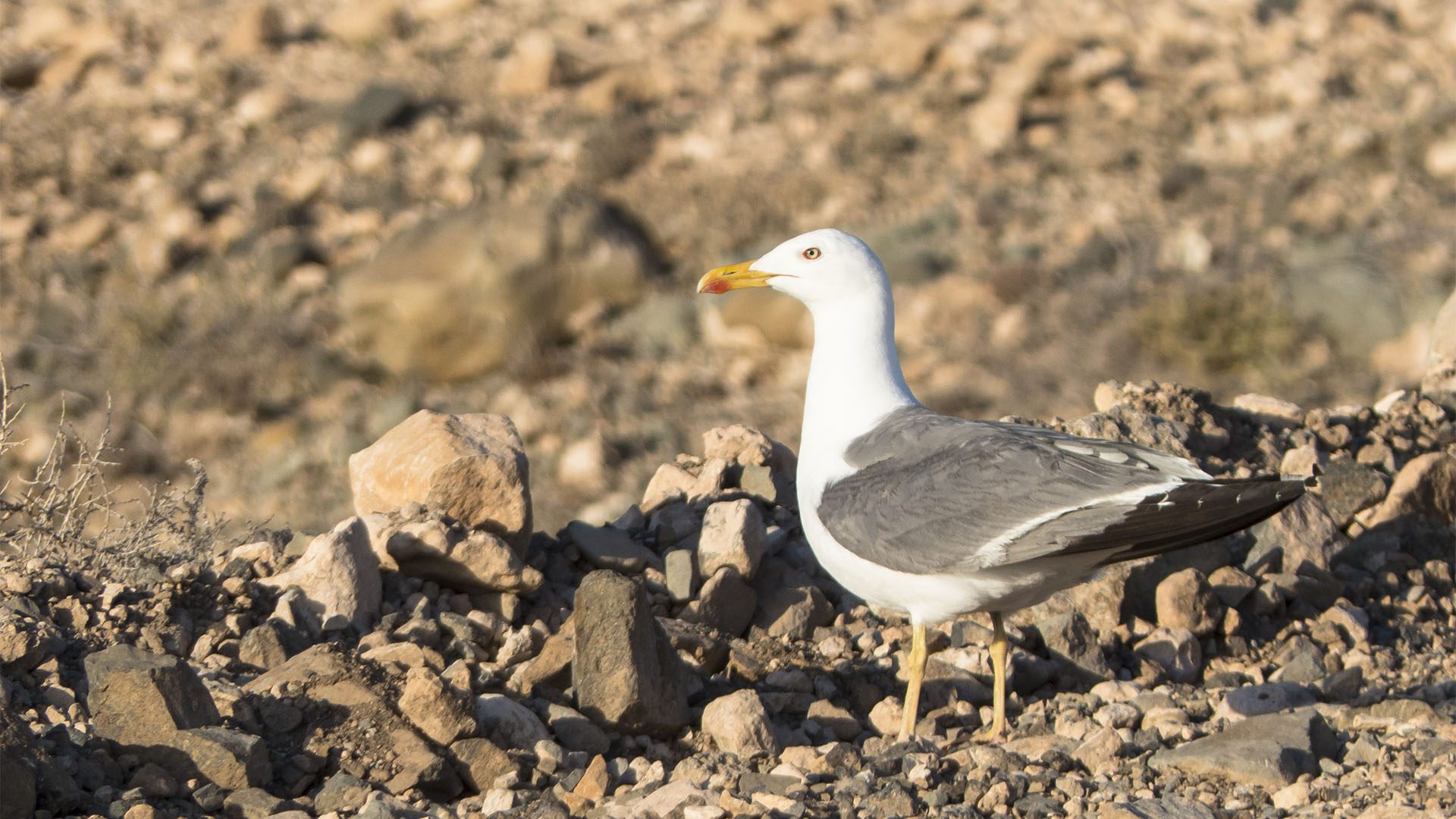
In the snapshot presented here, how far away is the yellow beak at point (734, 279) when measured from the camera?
4953 millimetres

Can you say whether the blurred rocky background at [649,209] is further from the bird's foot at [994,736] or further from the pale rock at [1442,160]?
the bird's foot at [994,736]

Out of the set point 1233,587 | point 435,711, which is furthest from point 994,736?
point 435,711

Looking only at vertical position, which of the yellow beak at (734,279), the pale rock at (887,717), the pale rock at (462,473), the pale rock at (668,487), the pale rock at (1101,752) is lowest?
the pale rock at (887,717)

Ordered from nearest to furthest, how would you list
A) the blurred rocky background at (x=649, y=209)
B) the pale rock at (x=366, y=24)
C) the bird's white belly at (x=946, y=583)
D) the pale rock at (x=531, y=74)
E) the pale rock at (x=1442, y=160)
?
1. the bird's white belly at (x=946, y=583)
2. the blurred rocky background at (x=649, y=209)
3. the pale rock at (x=1442, y=160)
4. the pale rock at (x=531, y=74)
5. the pale rock at (x=366, y=24)

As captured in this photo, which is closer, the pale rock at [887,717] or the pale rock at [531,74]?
the pale rock at [887,717]

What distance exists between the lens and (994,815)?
377 cm

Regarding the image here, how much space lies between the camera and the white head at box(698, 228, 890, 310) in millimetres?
4773

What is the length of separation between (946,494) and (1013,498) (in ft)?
0.67

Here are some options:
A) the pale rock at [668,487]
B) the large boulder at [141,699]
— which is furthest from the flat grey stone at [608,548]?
the large boulder at [141,699]

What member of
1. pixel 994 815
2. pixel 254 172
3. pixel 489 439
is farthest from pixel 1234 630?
pixel 254 172

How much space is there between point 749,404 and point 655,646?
258 inches

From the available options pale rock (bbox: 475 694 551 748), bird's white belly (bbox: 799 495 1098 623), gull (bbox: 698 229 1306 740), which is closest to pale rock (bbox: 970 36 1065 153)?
gull (bbox: 698 229 1306 740)

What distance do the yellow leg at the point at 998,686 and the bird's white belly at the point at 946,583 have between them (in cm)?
21

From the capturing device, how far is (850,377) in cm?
470
